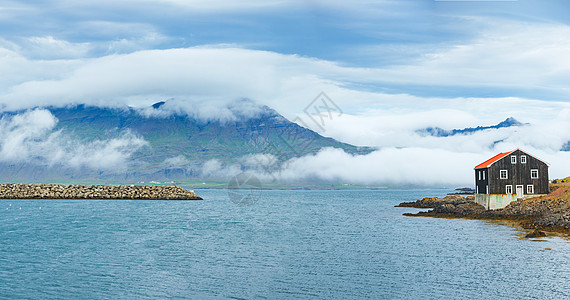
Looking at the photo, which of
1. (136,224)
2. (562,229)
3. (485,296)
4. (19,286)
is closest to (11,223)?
(136,224)

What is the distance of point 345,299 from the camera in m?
28.9

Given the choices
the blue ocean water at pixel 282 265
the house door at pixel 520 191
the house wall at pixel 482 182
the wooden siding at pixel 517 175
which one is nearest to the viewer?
the blue ocean water at pixel 282 265

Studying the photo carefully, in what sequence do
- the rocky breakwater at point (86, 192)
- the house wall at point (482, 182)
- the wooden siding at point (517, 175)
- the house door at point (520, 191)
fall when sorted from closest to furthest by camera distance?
the house door at point (520, 191) < the wooden siding at point (517, 175) < the house wall at point (482, 182) < the rocky breakwater at point (86, 192)

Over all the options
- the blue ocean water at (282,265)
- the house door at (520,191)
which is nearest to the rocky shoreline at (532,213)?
the house door at (520,191)

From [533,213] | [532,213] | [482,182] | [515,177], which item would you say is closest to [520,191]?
[515,177]

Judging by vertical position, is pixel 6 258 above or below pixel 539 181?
below

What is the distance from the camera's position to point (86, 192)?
159 meters

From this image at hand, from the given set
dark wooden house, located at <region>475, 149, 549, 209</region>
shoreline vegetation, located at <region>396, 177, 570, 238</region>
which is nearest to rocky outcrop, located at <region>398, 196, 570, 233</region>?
shoreline vegetation, located at <region>396, 177, 570, 238</region>

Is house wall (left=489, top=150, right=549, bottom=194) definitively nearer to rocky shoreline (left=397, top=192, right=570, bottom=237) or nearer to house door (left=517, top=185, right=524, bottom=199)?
house door (left=517, top=185, right=524, bottom=199)

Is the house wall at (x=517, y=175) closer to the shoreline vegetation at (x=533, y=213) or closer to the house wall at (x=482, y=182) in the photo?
A: the house wall at (x=482, y=182)

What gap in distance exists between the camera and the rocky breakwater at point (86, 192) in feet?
497

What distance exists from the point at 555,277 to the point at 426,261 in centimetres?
1003

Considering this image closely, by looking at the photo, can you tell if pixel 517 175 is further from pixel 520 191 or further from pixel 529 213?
pixel 529 213

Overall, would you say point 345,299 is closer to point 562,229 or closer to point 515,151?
point 562,229
